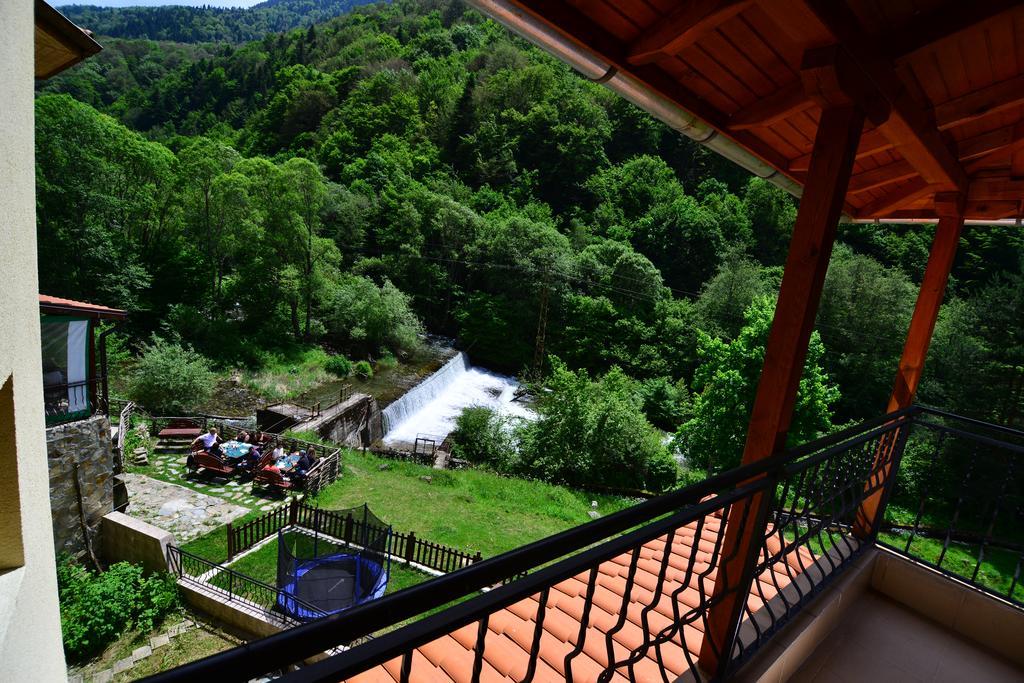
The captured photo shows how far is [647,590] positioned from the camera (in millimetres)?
3398

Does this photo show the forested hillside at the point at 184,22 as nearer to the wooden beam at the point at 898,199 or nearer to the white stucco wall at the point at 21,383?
the white stucco wall at the point at 21,383

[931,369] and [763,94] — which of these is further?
[931,369]

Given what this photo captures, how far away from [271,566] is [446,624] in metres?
9.11

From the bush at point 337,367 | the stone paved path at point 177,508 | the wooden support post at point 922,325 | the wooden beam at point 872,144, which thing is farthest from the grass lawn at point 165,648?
the bush at point 337,367

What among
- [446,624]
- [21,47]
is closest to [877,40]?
[446,624]

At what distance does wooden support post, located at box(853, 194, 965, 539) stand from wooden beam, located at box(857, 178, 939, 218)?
163 millimetres

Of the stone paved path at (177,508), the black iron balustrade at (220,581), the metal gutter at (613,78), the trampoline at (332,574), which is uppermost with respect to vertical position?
the metal gutter at (613,78)

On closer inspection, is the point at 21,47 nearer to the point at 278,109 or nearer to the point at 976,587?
the point at 976,587

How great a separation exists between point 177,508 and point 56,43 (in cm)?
924

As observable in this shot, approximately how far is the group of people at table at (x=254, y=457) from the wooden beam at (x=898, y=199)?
454 inches

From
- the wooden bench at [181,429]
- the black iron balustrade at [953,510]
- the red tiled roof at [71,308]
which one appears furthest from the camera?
the black iron balustrade at [953,510]

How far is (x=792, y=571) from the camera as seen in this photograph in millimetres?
3285

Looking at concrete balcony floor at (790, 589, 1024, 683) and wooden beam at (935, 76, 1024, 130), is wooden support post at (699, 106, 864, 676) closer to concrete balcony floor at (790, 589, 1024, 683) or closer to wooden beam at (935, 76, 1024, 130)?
wooden beam at (935, 76, 1024, 130)

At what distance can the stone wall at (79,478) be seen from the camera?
25.0 feet
